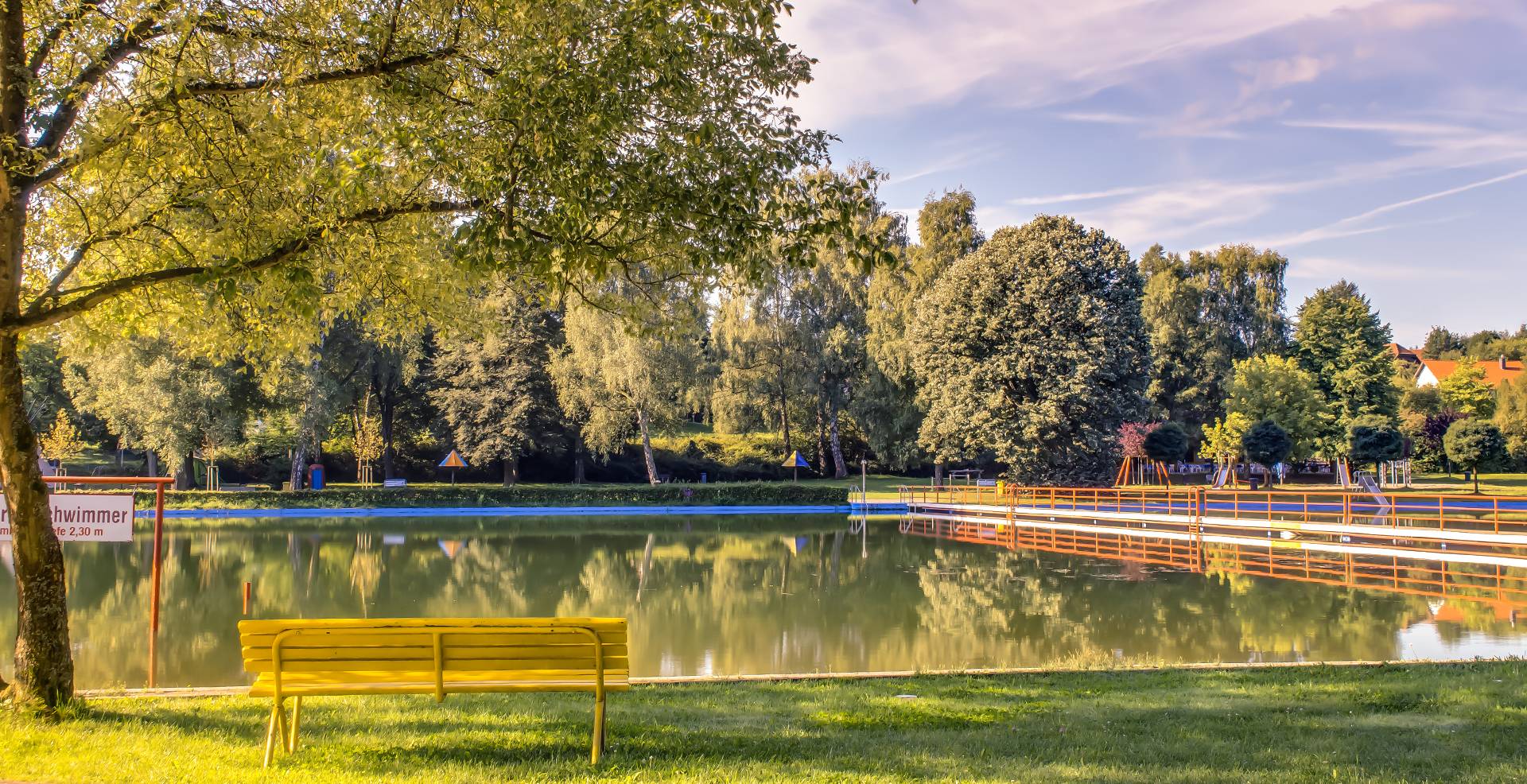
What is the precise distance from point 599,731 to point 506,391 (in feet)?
125

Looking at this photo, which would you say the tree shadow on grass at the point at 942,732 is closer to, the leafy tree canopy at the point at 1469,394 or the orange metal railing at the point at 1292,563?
the orange metal railing at the point at 1292,563

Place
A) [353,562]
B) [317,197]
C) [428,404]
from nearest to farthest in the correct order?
[317,197] → [353,562] → [428,404]

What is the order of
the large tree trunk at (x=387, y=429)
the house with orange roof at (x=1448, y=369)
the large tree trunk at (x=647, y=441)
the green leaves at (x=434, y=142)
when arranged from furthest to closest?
the house with orange roof at (x=1448, y=369)
the large tree trunk at (x=387, y=429)
the large tree trunk at (x=647, y=441)
the green leaves at (x=434, y=142)

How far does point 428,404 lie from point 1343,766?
152ft

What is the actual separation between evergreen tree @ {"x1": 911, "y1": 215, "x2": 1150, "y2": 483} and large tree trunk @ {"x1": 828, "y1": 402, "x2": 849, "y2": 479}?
27.9 ft

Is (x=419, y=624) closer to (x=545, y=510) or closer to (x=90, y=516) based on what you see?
(x=90, y=516)

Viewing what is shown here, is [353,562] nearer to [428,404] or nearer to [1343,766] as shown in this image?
[1343,766]

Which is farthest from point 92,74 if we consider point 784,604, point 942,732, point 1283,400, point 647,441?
point 1283,400

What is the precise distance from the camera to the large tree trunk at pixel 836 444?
153 ft

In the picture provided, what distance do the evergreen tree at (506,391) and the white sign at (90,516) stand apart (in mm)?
33747

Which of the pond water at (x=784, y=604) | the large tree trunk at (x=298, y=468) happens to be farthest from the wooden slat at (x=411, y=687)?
the large tree trunk at (x=298, y=468)

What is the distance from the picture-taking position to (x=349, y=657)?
5559mm

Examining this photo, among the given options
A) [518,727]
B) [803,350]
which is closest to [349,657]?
[518,727]

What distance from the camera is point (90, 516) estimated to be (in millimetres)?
7926
